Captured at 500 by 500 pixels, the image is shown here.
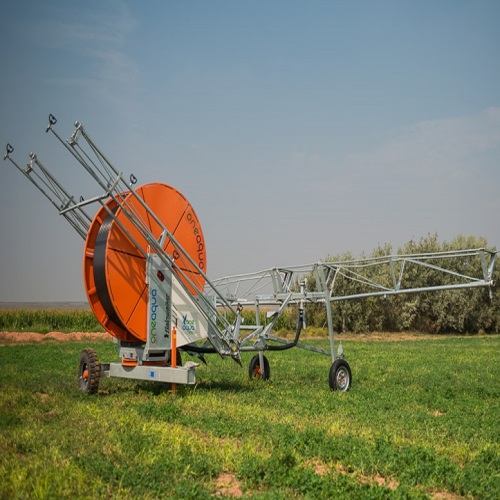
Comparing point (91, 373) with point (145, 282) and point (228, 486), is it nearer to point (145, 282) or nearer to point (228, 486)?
point (145, 282)

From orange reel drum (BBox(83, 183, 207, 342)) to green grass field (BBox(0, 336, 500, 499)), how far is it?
158 centimetres

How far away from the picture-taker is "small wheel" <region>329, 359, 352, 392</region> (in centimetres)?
1391

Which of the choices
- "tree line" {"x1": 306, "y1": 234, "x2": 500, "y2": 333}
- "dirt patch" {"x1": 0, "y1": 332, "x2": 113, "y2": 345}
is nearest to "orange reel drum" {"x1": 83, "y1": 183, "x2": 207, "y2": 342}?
"dirt patch" {"x1": 0, "y1": 332, "x2": 113, "y2": 345}

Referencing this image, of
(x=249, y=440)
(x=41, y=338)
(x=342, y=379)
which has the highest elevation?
Result: (x=249, y=440)

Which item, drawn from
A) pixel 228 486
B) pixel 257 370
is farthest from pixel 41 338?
pixel 228 486

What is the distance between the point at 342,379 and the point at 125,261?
5.77m

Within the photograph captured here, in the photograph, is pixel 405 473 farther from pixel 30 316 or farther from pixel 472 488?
pixel 30 316

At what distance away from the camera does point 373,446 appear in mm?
8078

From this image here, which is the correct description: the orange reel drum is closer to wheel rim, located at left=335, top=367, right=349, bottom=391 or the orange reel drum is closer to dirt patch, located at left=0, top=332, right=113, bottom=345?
wheel rim, located at left=335, top=367, right=349, bottom=391

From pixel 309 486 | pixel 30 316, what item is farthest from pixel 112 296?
pixel 30 316

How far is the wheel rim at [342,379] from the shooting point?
14227 millimetres

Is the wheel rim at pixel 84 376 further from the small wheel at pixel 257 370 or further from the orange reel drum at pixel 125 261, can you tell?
the small wheel at pixel 257 370

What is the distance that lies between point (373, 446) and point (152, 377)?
5.48 m

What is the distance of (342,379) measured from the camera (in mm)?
14492
